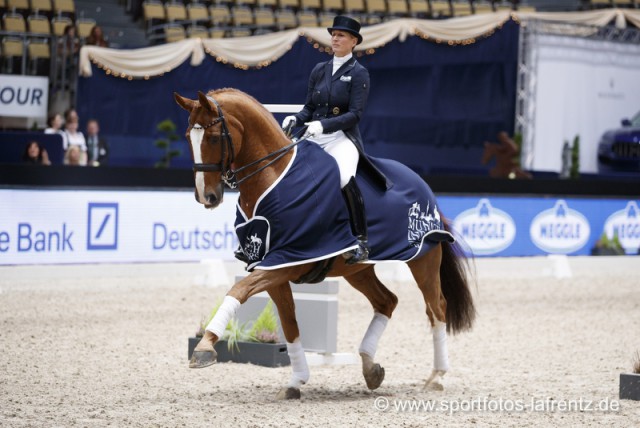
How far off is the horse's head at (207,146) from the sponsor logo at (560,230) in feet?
37.3


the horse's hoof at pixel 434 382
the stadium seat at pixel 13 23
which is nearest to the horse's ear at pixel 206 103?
the horse's hoof at pixel 434 382

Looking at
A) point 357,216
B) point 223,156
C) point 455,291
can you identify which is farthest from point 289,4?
point 223,156

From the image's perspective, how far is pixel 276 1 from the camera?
74.8 feet

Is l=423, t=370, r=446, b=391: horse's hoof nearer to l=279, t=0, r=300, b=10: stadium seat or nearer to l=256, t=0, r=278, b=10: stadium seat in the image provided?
l=256, t=0, r=278, b=10: stadium seat

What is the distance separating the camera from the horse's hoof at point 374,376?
713 centimetres

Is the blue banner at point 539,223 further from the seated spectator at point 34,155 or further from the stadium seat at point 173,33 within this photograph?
the stadium seat at point 173,33

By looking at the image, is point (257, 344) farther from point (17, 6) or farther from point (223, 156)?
point (17, 6)

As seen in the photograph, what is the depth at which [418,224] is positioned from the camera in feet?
24.2

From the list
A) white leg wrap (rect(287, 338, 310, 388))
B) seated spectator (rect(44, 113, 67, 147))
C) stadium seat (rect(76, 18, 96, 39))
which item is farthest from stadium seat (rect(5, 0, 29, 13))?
white leg wrap (rect(287, 338, 310, 388))

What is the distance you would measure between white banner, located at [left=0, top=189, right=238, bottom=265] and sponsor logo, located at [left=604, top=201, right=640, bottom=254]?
6995mm

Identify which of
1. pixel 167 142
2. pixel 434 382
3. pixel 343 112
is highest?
pixel 343 112

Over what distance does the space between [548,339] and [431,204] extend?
3240 millimetres

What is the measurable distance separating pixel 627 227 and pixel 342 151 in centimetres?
1247

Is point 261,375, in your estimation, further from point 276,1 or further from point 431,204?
point 276,1
